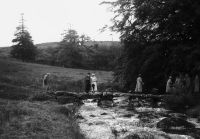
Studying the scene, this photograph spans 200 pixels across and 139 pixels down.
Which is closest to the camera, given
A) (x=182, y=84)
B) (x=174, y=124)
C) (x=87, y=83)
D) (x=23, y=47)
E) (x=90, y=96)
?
(x=174, y=124)

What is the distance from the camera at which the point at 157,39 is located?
2541 cm

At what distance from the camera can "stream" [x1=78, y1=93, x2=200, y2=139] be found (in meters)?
12.3

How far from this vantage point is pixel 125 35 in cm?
2723

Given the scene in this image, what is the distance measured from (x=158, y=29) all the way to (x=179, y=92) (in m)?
6.38

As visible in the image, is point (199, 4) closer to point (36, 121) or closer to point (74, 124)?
point (74, 124)

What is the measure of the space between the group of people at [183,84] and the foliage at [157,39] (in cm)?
51

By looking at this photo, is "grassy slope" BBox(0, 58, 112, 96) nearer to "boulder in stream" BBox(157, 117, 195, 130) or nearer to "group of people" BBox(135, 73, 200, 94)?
"group of people" BBox(135, 73, 200, 94)

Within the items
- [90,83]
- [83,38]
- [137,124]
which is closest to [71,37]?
[83,38]

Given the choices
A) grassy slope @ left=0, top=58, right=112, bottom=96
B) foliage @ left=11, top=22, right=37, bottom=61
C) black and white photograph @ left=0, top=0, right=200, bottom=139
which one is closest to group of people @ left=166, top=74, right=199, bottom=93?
black and white photograph @ left=0, top=0, right=200, bottom=139

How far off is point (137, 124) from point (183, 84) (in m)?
9.48

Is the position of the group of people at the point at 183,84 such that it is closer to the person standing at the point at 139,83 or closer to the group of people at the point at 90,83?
the person standing at the point at 139,83

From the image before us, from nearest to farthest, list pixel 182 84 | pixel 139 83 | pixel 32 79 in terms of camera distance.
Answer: pixel 182 84, pixel 139 83, pixel 32 79

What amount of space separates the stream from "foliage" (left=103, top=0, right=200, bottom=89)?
13.0 feet

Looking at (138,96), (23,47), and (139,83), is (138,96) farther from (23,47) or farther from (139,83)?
(23,47)
